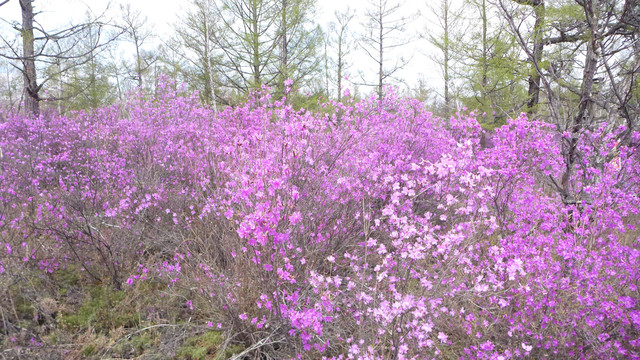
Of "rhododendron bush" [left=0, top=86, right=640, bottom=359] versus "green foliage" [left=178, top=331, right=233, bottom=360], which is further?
"green foliage" [left=178, top=331, right=233, bottom=360]

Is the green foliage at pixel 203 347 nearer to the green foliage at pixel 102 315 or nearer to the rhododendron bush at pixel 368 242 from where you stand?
the rhododendron bush at pixel 368 242

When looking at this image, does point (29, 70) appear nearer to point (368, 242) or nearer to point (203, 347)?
point (203, 347)

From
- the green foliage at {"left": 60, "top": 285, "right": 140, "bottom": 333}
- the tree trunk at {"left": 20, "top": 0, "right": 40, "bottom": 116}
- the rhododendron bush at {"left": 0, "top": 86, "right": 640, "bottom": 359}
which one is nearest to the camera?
Answer: the rhododendron bush at {"left": 0, "top": 86, "right": 640, "bottom": 359}

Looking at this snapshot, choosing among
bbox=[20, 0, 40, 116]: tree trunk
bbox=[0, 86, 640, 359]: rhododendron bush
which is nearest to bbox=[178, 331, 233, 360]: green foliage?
bbox=[0, 86, 640, 359]: rhododendron bush

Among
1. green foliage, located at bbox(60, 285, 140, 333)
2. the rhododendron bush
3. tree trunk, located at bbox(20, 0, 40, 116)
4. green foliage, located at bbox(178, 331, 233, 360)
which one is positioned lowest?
green foliage, located at bbox(178, 331, 233, 360)

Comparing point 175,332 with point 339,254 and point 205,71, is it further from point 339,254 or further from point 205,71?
point 205,71

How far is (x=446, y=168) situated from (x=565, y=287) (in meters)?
1.25

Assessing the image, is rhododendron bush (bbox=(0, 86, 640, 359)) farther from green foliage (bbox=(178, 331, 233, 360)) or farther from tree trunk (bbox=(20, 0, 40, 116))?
tree trunk (bbox=(20, 0, 40, 116))

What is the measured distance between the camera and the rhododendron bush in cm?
242

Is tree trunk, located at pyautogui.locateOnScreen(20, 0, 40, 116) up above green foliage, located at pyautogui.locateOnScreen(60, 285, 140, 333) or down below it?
above

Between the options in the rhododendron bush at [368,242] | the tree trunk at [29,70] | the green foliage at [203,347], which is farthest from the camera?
the tree trunk at [29,70]

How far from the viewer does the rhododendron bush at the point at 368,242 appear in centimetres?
242

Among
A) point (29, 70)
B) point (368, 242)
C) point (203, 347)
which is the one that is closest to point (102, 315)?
point (203, 347)

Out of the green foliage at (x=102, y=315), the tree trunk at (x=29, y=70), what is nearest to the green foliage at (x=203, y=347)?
the green foliage at (x=102, y=315)
